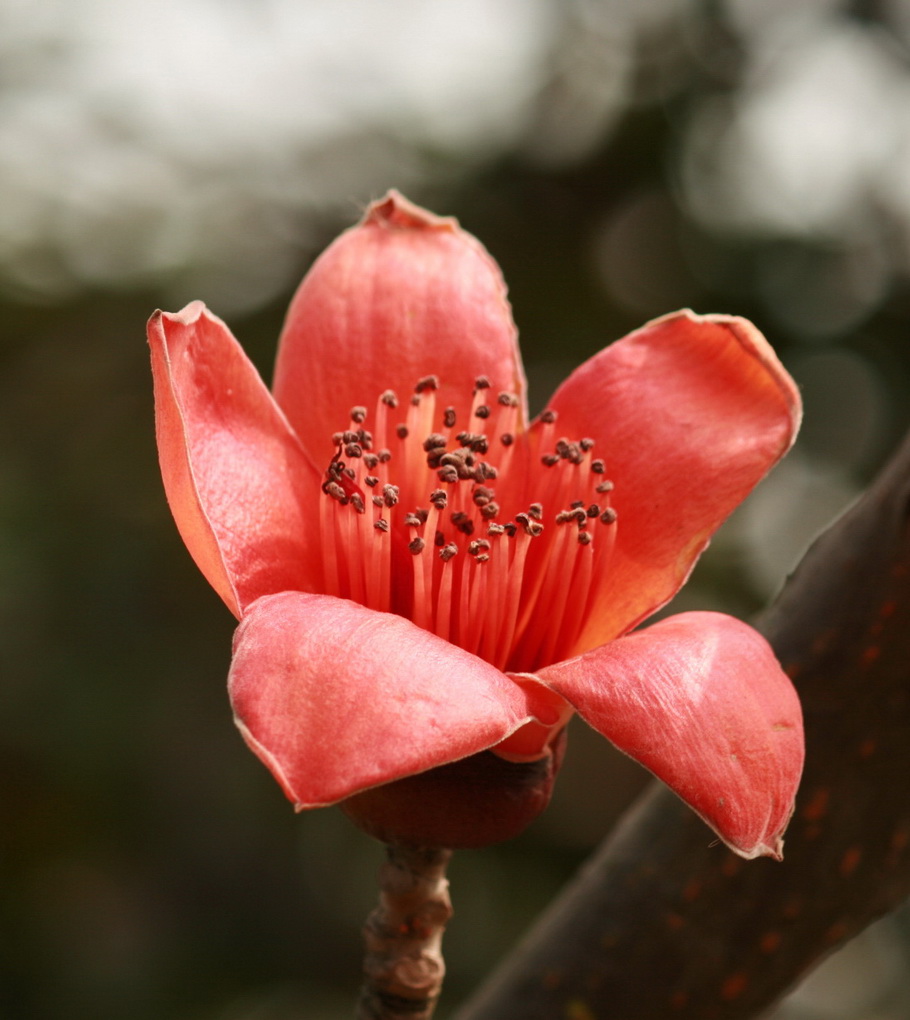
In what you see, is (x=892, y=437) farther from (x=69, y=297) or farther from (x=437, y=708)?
(x=437, y=708)

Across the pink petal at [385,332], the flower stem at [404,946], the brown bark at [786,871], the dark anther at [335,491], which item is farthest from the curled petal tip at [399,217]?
the flower stem at [404,946]

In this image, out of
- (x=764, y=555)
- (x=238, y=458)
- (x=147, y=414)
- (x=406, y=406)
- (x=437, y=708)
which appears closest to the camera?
(x=437, y=708)

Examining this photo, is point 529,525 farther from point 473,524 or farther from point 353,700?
point 353,700

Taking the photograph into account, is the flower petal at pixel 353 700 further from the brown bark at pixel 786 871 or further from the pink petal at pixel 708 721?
the brown bark at pixel 786 871

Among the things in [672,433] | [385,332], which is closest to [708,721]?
[672,433]

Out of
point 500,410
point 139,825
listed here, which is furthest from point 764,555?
point 500,410

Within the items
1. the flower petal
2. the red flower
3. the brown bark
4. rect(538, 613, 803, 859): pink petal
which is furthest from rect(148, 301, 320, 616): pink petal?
the brown bark
